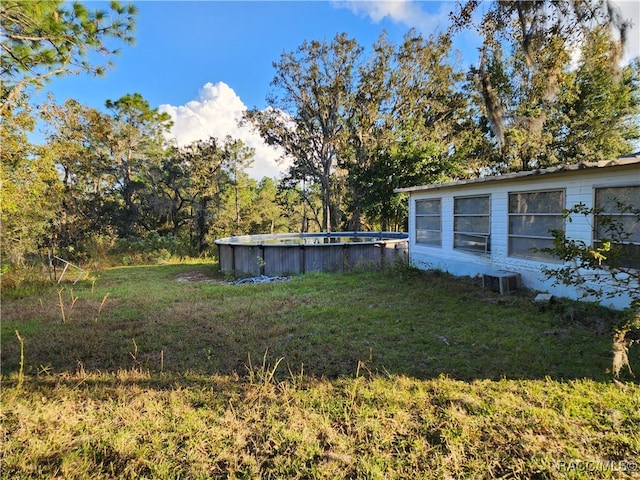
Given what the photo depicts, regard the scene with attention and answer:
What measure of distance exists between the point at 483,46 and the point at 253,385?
4239 millimetres

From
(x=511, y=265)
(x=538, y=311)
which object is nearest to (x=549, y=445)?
(x=538, y=311)

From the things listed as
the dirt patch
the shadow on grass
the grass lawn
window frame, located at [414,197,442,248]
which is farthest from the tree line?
the grass lawn

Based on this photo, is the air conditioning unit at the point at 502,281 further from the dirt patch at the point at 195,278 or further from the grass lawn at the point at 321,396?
the dirt patch at the point at 195,278

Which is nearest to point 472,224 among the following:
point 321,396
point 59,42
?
point 321,396

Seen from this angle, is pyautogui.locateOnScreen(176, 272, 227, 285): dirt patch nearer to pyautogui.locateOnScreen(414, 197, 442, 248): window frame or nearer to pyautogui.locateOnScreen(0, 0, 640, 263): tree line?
pyautogui.locateOnScreen(0, 0, 640, 263): tree line

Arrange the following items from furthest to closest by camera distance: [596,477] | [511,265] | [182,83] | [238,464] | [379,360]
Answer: [182,83], [511,265], [379,360], [238,464], [596,477]

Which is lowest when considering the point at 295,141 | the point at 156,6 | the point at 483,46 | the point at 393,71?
the point at 483,46

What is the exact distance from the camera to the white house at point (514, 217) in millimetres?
4363

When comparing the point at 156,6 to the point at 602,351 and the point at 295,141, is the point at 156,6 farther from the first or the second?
the point at 295,141

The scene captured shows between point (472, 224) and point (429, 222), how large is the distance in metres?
1.30

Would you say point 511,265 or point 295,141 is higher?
point 295,141

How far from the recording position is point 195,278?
920cm

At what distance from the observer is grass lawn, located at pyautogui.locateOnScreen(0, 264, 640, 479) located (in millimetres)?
1789

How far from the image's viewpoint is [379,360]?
10.0ft
